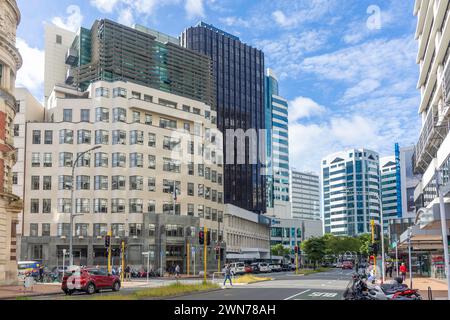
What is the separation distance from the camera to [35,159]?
82.7 metres

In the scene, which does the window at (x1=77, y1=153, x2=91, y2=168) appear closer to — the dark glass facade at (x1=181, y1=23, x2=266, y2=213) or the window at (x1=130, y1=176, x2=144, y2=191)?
the window at (x1=130, y1=176, x2=144, y2=191)

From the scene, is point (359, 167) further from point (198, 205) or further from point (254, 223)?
point (198, 205)

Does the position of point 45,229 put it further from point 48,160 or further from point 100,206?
point 48,160

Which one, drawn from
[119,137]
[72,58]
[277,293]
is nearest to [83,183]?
[119,137]

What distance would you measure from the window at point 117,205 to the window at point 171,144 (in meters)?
11.4

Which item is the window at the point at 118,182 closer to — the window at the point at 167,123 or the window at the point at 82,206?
the window at the point at 82,206

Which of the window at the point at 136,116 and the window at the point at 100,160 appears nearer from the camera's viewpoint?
the window at the point at 100,160

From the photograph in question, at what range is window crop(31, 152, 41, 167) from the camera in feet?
271

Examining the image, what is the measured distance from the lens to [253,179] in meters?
172

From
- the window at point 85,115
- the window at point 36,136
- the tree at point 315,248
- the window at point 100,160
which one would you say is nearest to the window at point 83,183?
the window at point 100,160

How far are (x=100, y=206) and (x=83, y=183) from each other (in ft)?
14.1

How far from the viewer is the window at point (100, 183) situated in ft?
273
